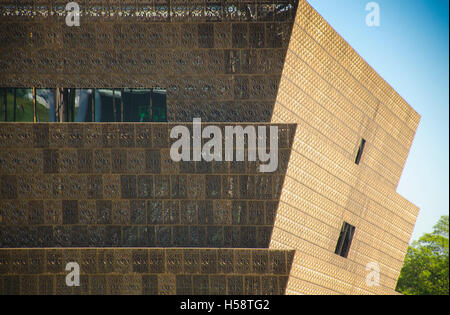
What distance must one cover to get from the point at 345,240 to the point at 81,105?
13.0 m

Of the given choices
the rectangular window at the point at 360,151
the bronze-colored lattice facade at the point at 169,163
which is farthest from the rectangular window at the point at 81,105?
the rectangular window at the point at 360,151

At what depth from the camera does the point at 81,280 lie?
22.3m

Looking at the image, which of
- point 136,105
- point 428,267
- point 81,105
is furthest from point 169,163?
point 428,267

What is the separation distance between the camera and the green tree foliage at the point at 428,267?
5350 cm

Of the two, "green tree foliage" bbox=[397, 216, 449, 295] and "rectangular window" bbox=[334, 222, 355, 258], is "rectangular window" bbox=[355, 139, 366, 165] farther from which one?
"green tree foliage" bbox=[397, 216, 449, 295]

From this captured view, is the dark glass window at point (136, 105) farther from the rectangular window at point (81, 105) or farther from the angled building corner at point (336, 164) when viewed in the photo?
the angled building corner at point (336, 164)

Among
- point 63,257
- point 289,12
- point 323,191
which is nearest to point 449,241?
point 323,191

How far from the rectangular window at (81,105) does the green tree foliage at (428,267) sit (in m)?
36.8

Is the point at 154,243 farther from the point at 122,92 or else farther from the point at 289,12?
the point at 289,12

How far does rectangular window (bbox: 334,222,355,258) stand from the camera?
2855cm

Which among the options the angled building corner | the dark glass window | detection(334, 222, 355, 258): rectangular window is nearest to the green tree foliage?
the angled building corner

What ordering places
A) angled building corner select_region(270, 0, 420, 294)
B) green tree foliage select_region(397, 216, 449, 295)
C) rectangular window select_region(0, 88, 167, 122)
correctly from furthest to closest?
green tree foliage select_region(397, 216, 449, 295)
rectangular window select_region(0, 88, 167, 122)
angled building corner select_region(270, 0, 420, 294)

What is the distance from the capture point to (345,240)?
29.1m

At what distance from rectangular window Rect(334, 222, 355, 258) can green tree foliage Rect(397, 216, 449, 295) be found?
89.4 feet
